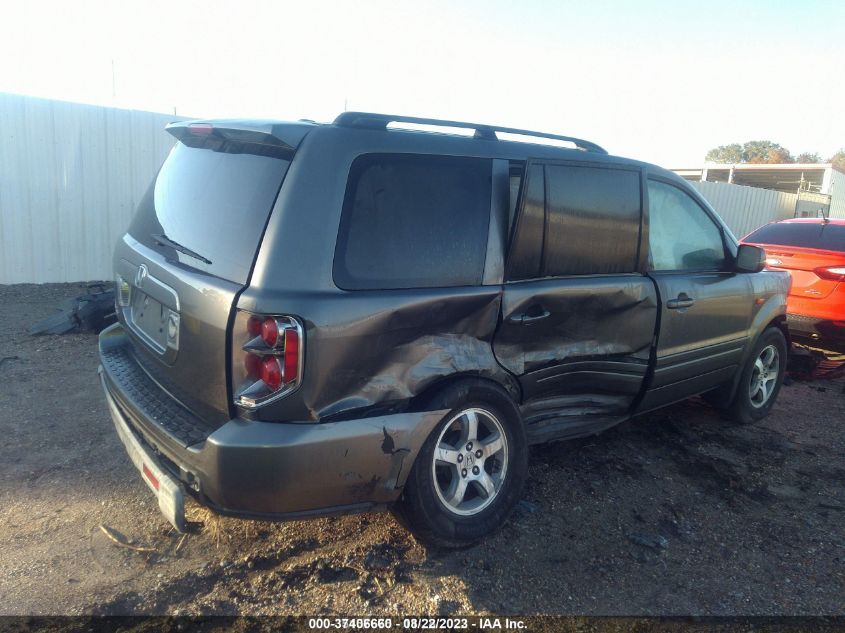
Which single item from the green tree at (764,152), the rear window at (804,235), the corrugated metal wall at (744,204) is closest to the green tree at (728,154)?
the green tree at (764,152)

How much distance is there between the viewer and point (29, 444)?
4.00m

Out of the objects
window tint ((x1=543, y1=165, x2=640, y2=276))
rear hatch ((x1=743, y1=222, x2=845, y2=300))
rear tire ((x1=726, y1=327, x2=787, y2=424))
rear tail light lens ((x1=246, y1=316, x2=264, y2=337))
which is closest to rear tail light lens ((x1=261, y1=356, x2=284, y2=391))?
rear tail light lens ((x1=246, y1=316, x2=264, y2=337))

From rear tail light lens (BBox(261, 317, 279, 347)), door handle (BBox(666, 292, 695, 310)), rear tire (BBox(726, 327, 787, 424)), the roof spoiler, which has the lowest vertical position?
rear tire (BBox(726, 327, 787, 424))

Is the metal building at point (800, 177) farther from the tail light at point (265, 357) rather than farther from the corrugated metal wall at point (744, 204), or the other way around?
the tail light at point (265, 357)

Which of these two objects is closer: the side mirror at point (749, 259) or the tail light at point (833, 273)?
the side mirror at point (749, 259)

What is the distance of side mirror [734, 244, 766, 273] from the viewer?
4.43 m

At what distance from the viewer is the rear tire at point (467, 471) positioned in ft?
9.25

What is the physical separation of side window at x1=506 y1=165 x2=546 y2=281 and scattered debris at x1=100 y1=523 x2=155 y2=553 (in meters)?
2.13

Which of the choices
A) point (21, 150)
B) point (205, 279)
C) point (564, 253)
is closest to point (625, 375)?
point (564, 253)

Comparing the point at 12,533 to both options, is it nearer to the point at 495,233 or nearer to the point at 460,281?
the point at 460,281

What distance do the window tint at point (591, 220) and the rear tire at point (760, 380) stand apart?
6.02 feet

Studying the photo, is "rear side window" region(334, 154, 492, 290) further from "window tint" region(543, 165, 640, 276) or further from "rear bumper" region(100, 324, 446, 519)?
"rear bumper" region(100, 324, 446, 519)

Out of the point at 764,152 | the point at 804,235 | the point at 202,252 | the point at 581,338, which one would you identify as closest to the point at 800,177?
the point at 804,235

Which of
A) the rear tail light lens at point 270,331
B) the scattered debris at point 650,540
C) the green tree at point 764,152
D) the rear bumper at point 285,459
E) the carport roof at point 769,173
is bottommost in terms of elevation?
the scattered debris at point 650,540
